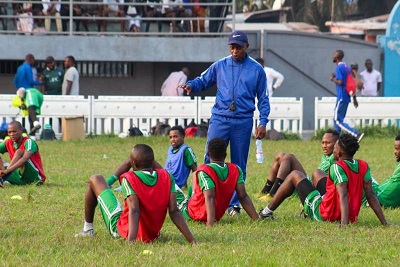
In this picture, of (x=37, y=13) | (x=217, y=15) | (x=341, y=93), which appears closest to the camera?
(x=341, y=93)

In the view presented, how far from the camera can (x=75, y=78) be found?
1002 inches

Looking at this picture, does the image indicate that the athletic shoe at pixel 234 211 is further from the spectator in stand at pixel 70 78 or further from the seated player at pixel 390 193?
the spectator in stand at pixel 70 78

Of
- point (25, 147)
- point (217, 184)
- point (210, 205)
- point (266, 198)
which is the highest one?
point (217, 184)

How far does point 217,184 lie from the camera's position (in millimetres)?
11008

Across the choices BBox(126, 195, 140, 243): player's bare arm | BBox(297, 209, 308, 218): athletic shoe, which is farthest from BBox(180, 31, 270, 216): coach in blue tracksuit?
BBox(126, 195, 140, 243): player's bare arm

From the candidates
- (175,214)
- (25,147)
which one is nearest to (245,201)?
(175,214)

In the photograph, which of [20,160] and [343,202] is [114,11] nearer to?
[20,160]

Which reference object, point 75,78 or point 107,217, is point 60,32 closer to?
point 75,78

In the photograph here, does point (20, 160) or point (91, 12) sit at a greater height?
point (91, 12)

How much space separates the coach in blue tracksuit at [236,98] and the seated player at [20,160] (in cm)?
343

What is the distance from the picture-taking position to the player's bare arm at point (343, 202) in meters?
10.7

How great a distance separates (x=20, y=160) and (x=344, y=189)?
5419 mm

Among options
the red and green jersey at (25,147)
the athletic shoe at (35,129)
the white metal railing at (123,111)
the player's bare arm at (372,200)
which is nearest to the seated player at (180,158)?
the red and green jersey at (25,147)

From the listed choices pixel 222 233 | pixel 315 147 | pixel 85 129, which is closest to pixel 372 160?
pixel 315 147
